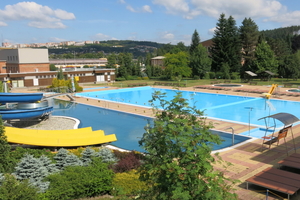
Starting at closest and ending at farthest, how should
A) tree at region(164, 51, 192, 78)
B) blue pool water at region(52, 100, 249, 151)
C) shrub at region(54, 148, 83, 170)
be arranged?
shrub at region(54, 148, 83, 170)
blue pool water at region(52, 100, 249, 151)
tree at region(164, 51, 192, 78)

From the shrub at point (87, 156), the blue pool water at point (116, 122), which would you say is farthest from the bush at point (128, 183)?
the blue pool water at point (116, 122)

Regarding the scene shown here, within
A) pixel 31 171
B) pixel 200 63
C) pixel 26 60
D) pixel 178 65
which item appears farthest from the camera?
pixel 200 63

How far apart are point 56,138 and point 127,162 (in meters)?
3.99

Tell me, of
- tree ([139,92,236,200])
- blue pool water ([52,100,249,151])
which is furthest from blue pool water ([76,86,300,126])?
tree ([139,92,236,200])

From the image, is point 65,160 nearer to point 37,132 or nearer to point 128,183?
point 128,183

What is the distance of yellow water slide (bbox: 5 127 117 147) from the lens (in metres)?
10.1

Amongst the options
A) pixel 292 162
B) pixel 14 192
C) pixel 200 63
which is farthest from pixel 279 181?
pixel 200 63

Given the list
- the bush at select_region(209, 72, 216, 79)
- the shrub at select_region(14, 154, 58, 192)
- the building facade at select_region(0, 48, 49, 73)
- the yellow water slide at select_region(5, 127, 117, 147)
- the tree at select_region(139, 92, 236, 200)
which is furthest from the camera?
the bush at select_region(209, 72, 216, 79)

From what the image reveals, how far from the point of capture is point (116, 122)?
54.5 ft

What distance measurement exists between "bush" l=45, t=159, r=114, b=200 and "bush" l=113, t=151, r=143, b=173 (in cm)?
87

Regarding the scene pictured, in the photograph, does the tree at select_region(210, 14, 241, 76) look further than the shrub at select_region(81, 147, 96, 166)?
Yes

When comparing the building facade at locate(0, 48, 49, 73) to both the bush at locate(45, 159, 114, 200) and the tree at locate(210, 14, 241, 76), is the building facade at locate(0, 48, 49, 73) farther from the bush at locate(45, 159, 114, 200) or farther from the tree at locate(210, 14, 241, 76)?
the bush at locate(45, 159, 114, 200)

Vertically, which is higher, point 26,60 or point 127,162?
point 26,60

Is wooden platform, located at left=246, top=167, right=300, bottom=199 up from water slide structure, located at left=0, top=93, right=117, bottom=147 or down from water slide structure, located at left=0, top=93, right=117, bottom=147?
down
